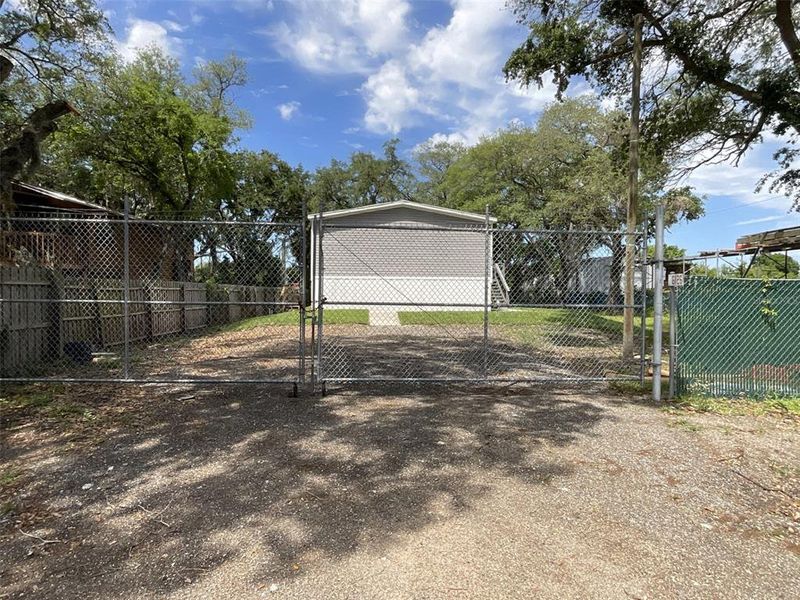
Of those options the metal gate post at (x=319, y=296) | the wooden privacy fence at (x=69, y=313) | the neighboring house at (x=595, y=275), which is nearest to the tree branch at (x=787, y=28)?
the neighboring house at (x=595, y=275)

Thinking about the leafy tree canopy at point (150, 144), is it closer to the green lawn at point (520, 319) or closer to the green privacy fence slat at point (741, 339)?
the green lawn at point (520, 319)

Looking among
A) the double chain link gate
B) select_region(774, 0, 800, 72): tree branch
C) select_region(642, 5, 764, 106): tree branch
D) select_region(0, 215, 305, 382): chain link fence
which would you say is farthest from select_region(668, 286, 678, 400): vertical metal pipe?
select_region(774, 0, 800, 72): tree branch

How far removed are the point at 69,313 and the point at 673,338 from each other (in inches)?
377

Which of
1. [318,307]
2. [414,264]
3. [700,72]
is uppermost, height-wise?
[700,72]

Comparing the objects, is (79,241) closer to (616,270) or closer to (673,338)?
(616,270)

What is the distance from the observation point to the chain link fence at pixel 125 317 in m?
6.38

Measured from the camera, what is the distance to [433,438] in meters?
4.38

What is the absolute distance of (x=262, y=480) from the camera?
348cm

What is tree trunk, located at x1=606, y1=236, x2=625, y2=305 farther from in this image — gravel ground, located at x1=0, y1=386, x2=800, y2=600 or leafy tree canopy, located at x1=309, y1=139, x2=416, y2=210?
leafy tree canopy, located at x1=309, y1=139, x2=416, y2=210

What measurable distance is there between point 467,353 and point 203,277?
13.5 meters

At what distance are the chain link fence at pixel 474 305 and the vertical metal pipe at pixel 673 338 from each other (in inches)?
12.8

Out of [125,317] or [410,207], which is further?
[410,207]

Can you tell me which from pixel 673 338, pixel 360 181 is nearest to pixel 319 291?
pixel 673 338

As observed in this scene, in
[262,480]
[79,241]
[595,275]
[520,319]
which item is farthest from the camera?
[520,319]
